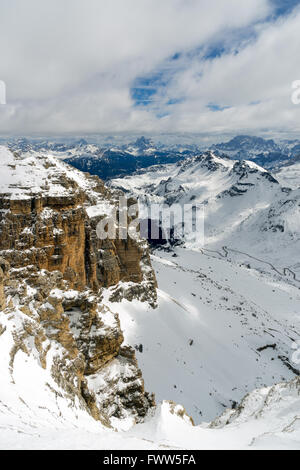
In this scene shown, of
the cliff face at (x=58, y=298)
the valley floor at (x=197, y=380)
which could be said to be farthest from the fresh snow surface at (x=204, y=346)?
the cliff face at (x=58, y=298)

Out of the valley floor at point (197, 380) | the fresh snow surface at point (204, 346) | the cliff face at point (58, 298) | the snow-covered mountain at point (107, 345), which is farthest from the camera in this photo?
the fresh snow surface at point (204, 346)

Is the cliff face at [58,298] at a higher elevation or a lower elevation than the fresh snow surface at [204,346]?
higher

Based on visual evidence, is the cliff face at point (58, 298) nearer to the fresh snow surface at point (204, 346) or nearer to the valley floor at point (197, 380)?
the valley floor at point (197, 380)

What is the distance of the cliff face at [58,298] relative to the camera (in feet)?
78.2

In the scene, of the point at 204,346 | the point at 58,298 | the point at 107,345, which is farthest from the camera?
the point at 204,346

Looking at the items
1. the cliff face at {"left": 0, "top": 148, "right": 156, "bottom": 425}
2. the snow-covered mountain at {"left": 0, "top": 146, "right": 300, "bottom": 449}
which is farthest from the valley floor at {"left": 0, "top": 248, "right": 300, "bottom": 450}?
the cliff face at {"left": 0, "top": 148, "right": 156, "bottom": 425}

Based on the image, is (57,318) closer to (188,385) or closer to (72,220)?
(72,220)

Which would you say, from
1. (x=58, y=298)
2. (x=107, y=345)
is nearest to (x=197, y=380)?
(x=107, y=345)

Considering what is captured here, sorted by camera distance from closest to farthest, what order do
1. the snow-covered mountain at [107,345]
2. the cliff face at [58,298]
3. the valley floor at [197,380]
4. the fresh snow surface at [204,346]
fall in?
the valley floor at [197,380], the snow-covered mountain at [107,345], the cliff face at [58,298], the fresh snow surface at [204,346]

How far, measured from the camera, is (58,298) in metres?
29.0

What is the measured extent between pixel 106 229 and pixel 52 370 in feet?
105

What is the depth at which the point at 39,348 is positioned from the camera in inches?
907

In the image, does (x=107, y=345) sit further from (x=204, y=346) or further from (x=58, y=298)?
(x=204, y=346)

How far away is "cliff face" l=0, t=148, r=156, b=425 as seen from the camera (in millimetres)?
23844
